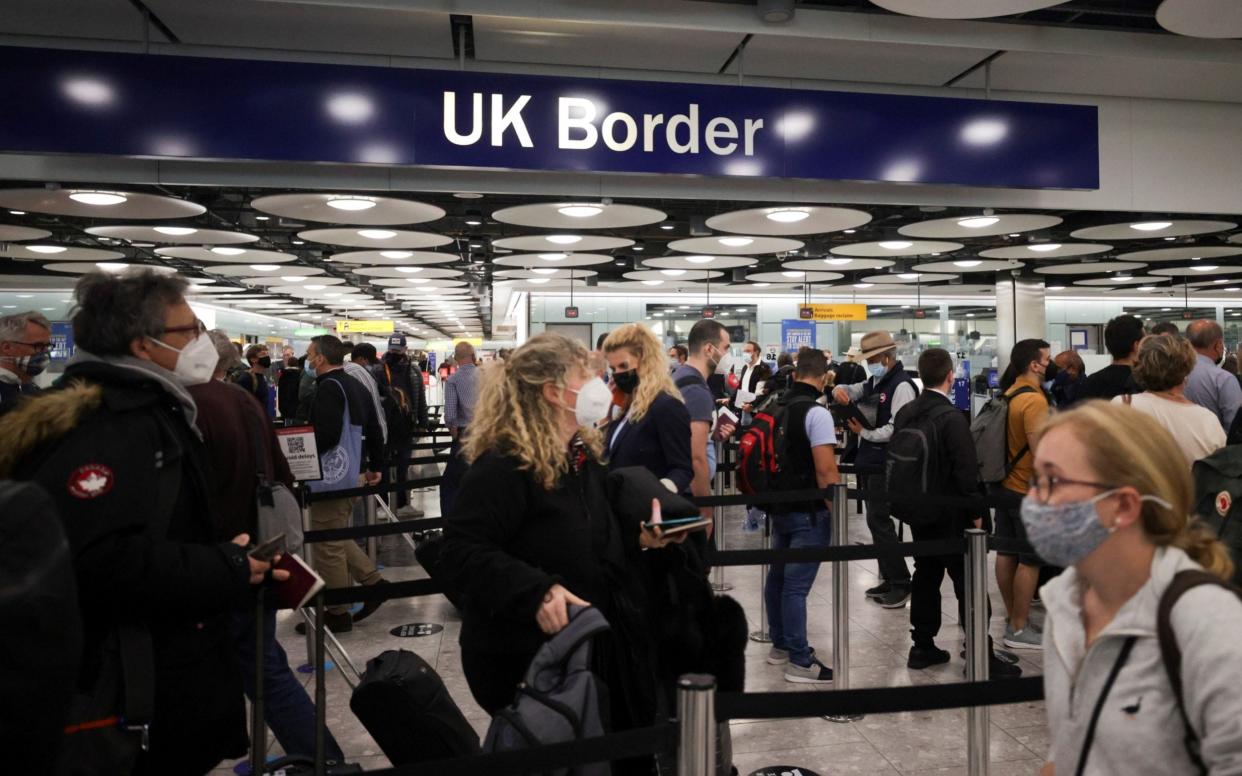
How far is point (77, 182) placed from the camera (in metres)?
7.33

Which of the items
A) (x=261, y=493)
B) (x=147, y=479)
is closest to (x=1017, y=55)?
(x=261, y=493)

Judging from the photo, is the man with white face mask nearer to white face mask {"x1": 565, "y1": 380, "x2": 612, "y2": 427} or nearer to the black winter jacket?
the black winter jacket

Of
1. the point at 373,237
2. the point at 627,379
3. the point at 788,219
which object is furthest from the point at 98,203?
the point at 788,219

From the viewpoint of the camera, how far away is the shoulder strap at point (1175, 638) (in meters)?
1.30

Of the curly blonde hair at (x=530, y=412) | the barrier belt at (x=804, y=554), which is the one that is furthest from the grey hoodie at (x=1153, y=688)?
the barrier belt at (x=804, y=554)

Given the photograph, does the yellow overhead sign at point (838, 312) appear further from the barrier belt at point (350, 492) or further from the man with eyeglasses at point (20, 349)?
the man with eyeglasses at point (20, 349)

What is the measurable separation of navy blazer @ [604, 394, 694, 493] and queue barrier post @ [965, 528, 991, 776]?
1.30 m

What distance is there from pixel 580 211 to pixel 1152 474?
290 inches

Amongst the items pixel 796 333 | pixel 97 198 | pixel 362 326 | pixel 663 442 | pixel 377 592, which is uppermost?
pixel 362 326

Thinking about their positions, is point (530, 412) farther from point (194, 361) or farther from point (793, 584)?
point (793, 584)

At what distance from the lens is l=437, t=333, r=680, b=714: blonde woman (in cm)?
226

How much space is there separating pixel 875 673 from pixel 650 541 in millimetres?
2983

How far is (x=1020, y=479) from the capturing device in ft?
17.1

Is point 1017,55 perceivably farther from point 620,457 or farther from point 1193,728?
point 1193,728
